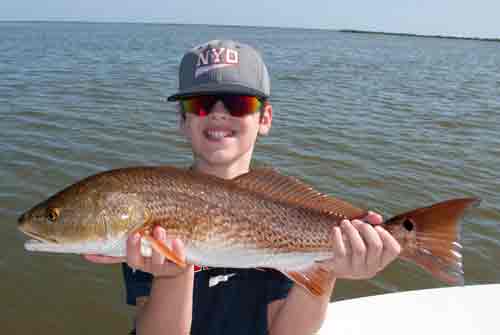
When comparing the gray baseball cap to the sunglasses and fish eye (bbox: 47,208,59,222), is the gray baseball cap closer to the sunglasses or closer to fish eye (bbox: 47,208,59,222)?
the sunglasses

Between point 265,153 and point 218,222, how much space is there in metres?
7.81

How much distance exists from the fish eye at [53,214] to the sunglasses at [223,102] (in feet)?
3.55

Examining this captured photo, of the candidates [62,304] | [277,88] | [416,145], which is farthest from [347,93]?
[62,304]

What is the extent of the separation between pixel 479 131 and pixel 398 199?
705 centimetres

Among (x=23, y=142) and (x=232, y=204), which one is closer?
(x=232, y=204)

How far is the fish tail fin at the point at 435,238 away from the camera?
8.40ft

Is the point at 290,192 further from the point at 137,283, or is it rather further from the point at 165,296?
the point at 137,283

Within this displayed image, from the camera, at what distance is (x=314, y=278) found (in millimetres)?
2758

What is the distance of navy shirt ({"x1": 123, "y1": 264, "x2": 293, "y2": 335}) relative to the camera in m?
3.07

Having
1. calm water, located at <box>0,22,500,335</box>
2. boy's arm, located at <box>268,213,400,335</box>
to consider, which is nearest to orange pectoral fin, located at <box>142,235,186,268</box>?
boy's arm, located at <box>268,213,400,335</box>

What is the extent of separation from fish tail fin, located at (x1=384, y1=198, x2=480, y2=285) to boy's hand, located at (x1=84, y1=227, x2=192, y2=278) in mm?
1227

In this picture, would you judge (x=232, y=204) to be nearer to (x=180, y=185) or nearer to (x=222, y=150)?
(x=180, y=185)

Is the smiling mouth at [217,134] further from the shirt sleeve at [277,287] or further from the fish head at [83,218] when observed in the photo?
the shirt sleeve at [277,287]

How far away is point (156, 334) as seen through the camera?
2.85m
